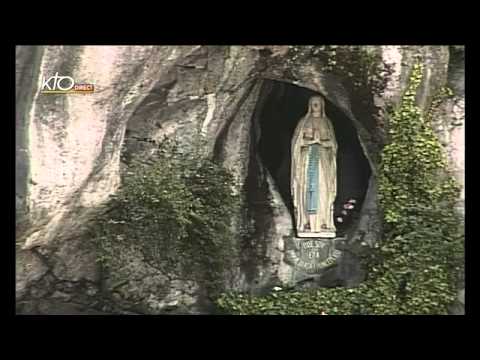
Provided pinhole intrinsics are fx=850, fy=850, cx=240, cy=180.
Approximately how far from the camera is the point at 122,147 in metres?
8.52

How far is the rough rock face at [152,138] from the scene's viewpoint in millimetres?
7953

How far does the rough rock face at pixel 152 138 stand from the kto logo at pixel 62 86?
0.05 m

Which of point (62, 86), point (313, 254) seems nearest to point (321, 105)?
point (313, 254)

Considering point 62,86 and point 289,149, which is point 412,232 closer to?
point 289,149

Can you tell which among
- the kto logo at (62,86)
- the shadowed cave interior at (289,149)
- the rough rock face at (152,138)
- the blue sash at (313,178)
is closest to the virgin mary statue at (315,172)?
the blue sash at (313,178)

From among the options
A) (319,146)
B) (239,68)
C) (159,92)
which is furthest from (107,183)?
(319,146)

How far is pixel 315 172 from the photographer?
9094mm

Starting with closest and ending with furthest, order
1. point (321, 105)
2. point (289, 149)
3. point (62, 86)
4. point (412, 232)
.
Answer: point (62, 86)
point (412, 232)
point (321, 105)
point (289, 149)

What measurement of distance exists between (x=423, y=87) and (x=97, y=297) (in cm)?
391

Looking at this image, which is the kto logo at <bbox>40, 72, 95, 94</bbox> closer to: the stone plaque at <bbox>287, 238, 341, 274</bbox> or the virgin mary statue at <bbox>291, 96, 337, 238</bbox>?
the virgin mary statue at <bbox>291, 96, 337, 238</bbox>

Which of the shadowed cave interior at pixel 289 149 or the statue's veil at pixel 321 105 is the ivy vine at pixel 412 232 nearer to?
the shadowed cave interior at pixel 289 149

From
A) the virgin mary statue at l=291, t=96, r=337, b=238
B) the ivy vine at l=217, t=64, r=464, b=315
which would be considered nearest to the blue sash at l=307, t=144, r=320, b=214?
the virgin mary statue at l=291, t=96, r=337, b=238

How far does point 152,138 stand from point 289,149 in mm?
1536

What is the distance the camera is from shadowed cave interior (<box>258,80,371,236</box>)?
9.16 m
